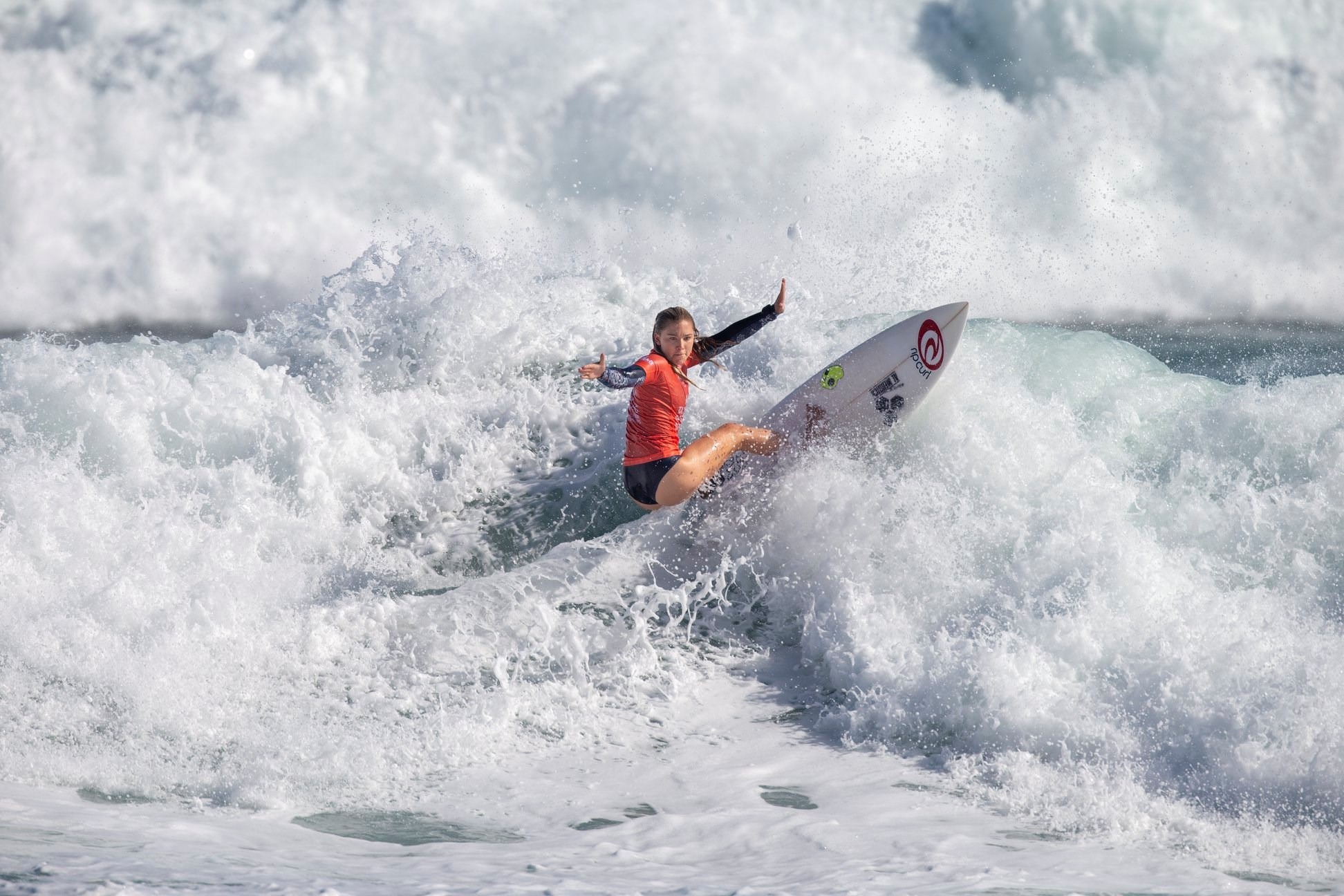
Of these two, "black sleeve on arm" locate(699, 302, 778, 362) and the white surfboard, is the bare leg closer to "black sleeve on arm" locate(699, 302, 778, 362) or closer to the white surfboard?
the white surfboard

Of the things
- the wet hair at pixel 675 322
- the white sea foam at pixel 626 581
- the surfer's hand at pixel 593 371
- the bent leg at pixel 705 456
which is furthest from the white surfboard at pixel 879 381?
the surfer's hand at pixel 593 371

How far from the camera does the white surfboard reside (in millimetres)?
6172

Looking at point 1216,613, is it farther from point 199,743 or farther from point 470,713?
point 199,743

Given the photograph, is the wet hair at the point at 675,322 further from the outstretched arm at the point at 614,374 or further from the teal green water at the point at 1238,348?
the teal green water at the point at 1238,348

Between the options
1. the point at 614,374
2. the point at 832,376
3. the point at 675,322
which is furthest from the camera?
the point at 832,376

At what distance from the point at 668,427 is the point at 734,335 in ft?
2.38

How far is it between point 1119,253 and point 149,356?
588 inches

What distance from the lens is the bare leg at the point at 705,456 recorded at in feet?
18.9

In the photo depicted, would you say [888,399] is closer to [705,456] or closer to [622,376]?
[705,456]

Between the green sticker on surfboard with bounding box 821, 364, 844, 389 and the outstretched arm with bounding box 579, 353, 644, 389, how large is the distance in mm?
1364

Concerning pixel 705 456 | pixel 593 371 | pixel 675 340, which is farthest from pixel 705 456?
pixel 593 371

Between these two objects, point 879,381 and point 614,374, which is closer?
point 614,374

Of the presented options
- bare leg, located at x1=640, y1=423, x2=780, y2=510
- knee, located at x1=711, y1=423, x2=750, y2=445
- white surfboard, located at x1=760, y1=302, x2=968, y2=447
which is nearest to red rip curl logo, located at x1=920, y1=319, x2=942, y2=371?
white surfboard, located at x1=760, y1=302, x2=968, y2=447

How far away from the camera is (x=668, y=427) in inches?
233
